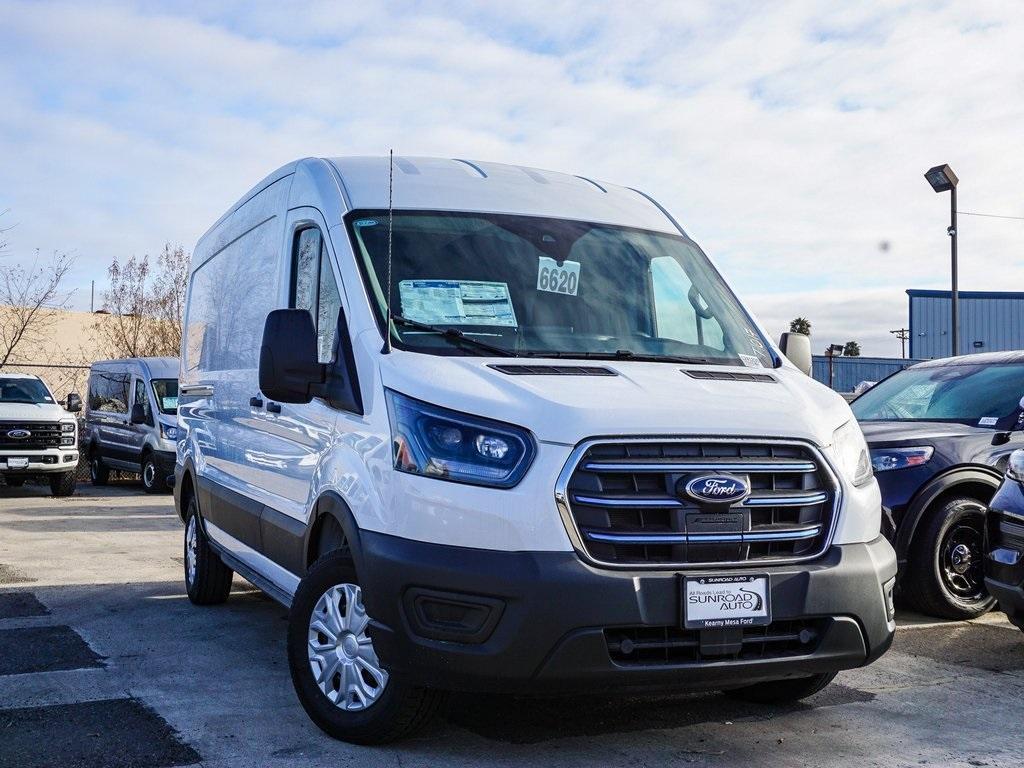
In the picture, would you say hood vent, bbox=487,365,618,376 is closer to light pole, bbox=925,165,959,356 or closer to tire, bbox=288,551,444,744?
tire, bbox=288,551,444,744

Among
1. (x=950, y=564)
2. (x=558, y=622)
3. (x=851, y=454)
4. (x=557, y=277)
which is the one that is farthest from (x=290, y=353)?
(x=950, y=564)

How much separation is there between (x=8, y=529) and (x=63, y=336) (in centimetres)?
2434

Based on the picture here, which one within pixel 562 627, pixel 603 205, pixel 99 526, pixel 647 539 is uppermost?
pixel 603 205

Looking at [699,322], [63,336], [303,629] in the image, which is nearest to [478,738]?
[303,629]

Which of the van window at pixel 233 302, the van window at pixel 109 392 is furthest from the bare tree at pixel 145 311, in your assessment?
the van window at pixel 233 302

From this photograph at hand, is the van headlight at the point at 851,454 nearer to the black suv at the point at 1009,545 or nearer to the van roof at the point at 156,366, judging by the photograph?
the black suv at the point at 1009,545

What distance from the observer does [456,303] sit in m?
4.83

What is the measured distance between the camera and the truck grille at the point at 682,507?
13.0ft

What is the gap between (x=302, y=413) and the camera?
5121mm

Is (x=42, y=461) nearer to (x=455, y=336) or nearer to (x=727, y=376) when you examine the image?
(x=455, y=336)

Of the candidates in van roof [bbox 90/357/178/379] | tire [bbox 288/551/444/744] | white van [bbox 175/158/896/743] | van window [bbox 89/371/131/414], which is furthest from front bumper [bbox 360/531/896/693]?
van window [bbox 89/371/131/414]

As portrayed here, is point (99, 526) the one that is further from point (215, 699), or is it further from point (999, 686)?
point (999, 686)

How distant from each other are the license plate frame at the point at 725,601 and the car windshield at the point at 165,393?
15456mm

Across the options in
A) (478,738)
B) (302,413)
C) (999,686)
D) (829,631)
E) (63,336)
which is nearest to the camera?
(829,631)
